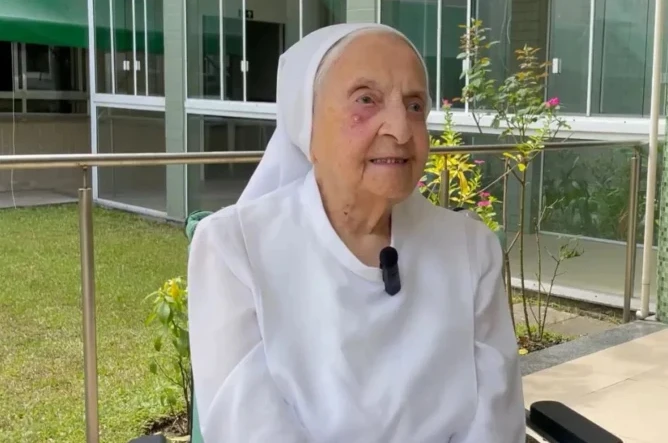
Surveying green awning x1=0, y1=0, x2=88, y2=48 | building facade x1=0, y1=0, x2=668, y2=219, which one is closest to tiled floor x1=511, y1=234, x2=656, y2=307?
building facade x1=0, y1=0, x2=668, y2=219

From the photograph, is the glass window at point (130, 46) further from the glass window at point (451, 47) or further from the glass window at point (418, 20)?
the glass window at point (451, 47)

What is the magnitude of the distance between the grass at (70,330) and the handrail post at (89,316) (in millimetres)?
119

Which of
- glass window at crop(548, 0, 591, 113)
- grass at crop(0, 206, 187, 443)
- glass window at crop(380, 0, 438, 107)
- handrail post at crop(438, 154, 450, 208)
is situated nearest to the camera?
handrail post at crop(438, 154, 450, 208)

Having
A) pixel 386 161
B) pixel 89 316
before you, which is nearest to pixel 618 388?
pixel 89 316

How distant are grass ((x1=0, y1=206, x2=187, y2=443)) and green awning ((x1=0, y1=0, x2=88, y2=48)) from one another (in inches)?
183

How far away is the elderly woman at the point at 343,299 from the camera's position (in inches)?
51.3

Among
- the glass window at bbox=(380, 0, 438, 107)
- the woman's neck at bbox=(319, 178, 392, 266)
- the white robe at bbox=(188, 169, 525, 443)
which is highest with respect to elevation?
the glass window at bbox=(380, 0, 438, 107)

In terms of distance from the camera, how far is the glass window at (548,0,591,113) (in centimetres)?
593

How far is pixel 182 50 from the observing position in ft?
31.0

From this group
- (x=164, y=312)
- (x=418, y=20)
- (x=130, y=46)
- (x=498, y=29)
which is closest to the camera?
(x=164, y=312)

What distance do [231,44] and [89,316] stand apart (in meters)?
7.28

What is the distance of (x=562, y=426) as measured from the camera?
146cm

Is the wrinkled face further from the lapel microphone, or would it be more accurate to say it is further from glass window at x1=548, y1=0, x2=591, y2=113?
glass window at x1=548, y1=0, x2=591, y2=113

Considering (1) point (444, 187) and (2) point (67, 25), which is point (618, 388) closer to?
(1) point (444, 187)
